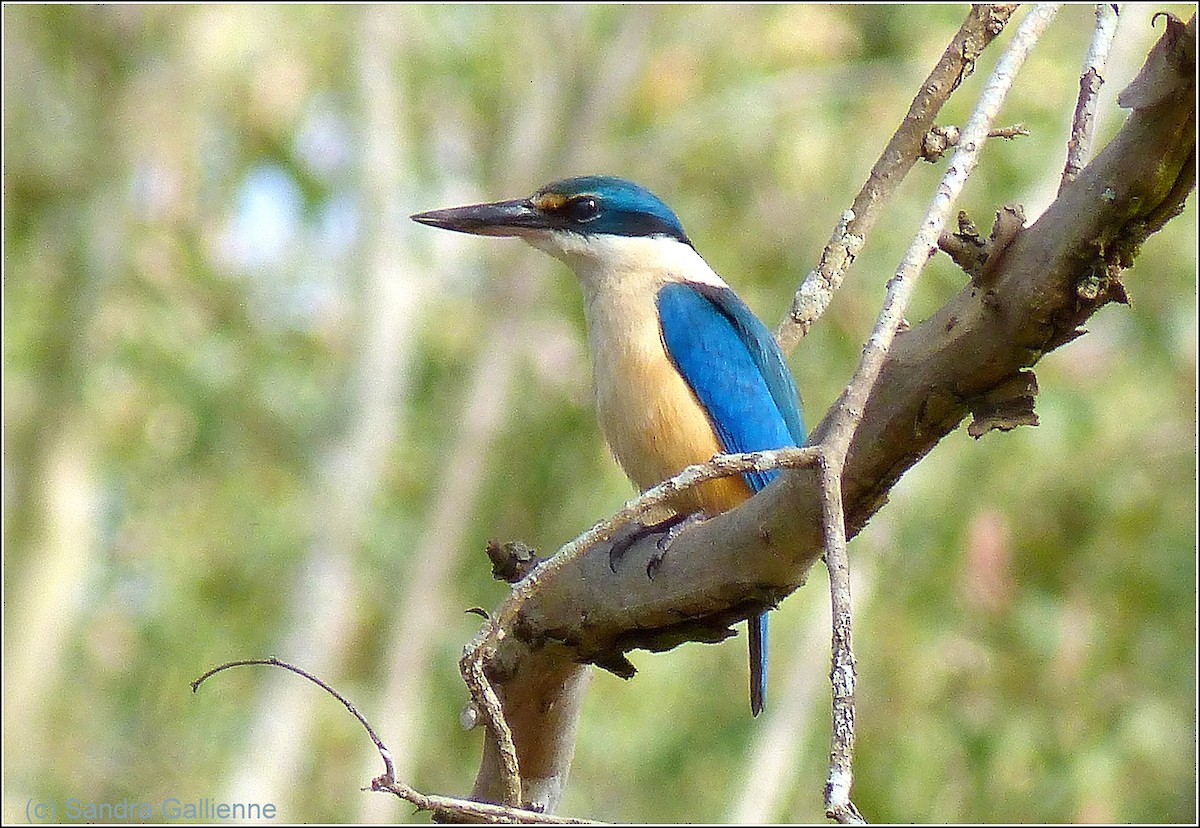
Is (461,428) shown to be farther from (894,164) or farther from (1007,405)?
(1007,405)

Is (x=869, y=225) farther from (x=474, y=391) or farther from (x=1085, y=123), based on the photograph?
(x=474, y=391)

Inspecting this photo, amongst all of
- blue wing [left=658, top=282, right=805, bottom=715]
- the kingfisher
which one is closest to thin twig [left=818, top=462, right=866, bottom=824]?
the kingfisher

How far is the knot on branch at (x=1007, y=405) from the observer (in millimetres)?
1869

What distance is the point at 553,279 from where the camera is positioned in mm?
8422

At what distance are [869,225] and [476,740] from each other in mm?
6127

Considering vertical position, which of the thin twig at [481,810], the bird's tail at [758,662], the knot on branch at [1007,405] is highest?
the knot on branch at [1007,405]

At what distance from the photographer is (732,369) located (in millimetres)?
3416

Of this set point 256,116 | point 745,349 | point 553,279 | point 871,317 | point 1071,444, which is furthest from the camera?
point 256,116

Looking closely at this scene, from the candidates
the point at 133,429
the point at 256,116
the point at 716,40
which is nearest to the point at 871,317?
the point at 716,40

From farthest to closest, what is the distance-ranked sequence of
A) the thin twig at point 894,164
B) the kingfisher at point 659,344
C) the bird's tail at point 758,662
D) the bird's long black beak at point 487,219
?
the bird's long black beak at point 487,219 < the kingfisher at point 659,344 < the bird's tail at point 758,662 < the thin twig at point 894,164

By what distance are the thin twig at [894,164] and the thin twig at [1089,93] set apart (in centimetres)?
40

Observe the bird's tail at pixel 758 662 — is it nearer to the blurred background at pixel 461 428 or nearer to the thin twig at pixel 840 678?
the thin twig at pixel 840 678

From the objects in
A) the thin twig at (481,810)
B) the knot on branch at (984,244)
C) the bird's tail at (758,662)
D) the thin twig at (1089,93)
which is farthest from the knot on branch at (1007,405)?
the bird's tail at (758,662)

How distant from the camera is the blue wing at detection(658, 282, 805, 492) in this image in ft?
11.0
